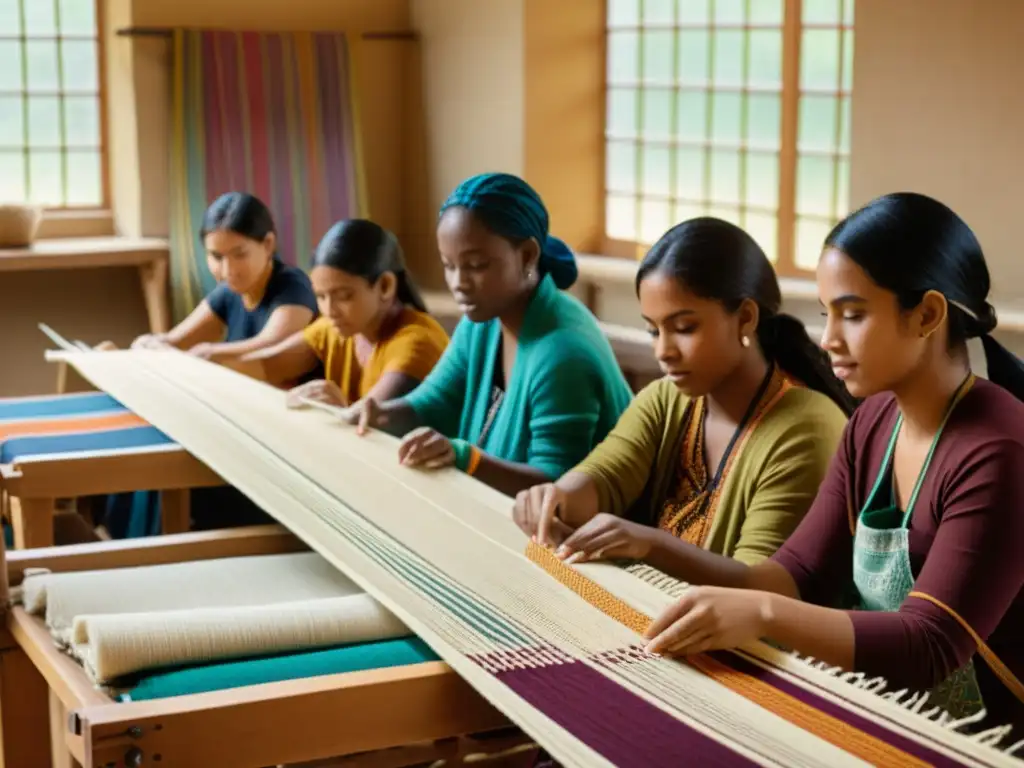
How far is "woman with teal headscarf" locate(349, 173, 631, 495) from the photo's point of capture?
8.61ft

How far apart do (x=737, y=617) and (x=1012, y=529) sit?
1.00 ft

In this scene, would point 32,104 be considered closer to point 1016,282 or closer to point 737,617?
point 1016,282

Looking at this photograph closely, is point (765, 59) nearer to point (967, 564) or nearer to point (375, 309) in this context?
point (375, 309)

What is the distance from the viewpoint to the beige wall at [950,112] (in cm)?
391

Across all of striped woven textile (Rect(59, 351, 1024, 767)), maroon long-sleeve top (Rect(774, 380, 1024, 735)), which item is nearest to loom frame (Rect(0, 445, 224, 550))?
striped woven textile (Rect(59, 351, 1024, 767))

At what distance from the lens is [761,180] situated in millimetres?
5039

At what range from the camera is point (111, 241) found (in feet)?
18.8

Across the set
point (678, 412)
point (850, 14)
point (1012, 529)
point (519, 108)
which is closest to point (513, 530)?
A: point (678, 412)

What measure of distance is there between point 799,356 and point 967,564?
65cm

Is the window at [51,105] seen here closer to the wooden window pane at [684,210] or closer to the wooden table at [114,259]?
the wooden table at [114,259]

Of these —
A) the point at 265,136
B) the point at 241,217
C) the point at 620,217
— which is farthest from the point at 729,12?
the point at 241,217

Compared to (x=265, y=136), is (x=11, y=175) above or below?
below

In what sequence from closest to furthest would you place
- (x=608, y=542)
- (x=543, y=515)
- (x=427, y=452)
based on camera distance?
(x=608, y=542) → (x=543, y=515) → (x=427, y=452)

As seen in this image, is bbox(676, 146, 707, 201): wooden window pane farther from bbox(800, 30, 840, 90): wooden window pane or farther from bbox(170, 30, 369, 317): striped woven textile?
bbox(170, 30, 369, 317): striped woven textile
